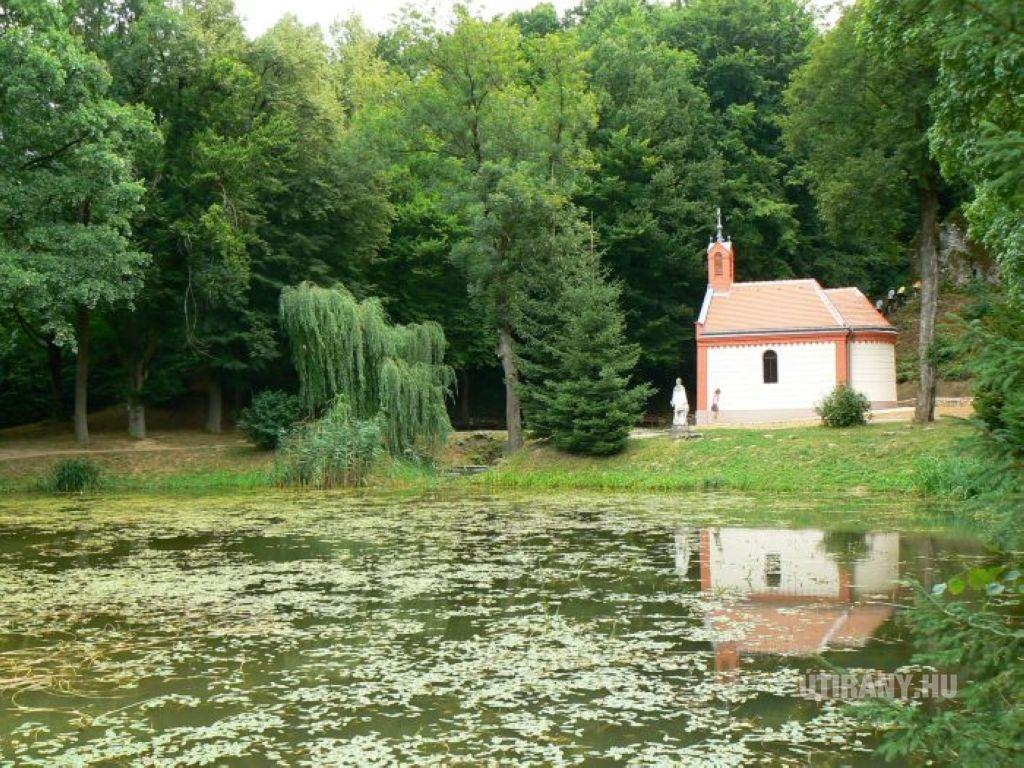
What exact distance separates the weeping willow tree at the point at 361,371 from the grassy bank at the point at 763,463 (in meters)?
2.26

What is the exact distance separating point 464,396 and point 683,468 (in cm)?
1868

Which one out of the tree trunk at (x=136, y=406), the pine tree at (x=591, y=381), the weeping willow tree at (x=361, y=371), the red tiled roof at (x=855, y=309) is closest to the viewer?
the pine tree at (x=591, y=381)

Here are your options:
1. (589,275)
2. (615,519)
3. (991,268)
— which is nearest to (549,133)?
(589,275)

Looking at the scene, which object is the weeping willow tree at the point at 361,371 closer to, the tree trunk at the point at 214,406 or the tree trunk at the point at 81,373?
the tree trunk at the point at 81,373

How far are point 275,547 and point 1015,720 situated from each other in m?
10.7

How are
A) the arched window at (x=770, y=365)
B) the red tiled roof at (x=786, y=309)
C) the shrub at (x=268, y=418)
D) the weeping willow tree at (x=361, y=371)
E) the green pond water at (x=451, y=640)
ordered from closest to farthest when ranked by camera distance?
the green pond water at (x=451, y=640) → the weeping willow tree at (x=361, y=371) → the shrub at (x=268, y=418) → the red tiled roof at (x=786, y=309) → the arched window at (x=770, y=365)

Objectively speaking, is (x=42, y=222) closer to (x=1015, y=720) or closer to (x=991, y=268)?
(x=1015, y=720)

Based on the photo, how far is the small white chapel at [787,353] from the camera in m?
29.6

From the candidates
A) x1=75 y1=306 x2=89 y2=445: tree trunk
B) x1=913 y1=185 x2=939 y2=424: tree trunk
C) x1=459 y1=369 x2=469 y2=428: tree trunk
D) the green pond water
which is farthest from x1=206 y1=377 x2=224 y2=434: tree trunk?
x1=913 y1=185 x2=939 y2=424: tree trunk

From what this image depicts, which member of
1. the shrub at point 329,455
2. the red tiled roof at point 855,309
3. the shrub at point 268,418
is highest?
the red tiled roof at point 855,309

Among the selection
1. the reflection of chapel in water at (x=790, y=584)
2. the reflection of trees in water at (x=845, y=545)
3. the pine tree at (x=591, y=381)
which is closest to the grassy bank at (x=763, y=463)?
the pine tree at (x=591, y=381)

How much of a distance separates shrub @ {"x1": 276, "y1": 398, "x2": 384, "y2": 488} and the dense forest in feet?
16.2

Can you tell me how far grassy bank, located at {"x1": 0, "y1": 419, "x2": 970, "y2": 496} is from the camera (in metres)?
19.9

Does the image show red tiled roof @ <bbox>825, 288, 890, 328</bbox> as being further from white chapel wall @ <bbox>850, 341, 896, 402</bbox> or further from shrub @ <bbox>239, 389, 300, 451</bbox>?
shrub @ <bbox>239, 389, 300, 451</bbox>
